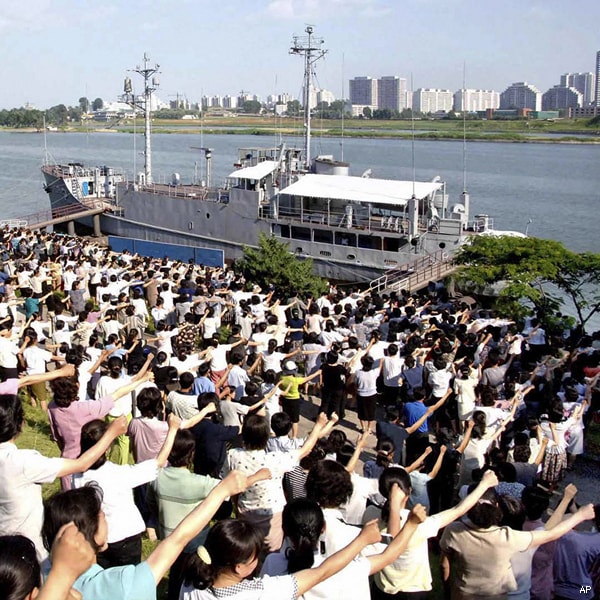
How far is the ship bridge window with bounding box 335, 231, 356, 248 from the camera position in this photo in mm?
27922

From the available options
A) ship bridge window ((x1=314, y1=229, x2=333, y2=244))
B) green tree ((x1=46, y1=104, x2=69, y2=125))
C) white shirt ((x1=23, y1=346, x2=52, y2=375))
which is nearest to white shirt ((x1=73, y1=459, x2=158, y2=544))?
white shirt ((x1=23, y1=346, x2=52, y2=375))

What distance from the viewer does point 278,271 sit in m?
22.4

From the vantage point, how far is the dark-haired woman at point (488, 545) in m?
4.91

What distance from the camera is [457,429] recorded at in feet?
33.4

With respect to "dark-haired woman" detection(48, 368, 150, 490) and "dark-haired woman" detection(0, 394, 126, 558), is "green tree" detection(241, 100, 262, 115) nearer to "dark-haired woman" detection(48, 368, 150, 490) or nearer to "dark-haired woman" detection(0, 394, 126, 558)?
"dark-haired woman" detection(48, 368, 150, 490)

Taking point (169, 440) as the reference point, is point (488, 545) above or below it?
below

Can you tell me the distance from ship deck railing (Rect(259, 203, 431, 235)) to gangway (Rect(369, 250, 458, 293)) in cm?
132

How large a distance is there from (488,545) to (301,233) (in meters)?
24.7

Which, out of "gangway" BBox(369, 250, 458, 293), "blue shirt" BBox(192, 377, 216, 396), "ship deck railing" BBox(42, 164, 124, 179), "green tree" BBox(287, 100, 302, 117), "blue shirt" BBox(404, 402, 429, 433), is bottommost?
"gangway" BBox(369, 250, 458, 293)

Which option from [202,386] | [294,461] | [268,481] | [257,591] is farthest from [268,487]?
[202,386]

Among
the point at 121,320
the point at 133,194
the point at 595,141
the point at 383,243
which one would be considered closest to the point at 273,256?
the point at 383,243

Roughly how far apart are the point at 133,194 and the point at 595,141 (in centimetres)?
11020

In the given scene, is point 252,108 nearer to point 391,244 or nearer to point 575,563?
point 391,244

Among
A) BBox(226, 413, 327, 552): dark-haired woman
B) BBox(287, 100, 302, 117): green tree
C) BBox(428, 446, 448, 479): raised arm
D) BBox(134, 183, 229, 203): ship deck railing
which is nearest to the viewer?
BBox(226, 413, 327, 552): dark-haired woman
